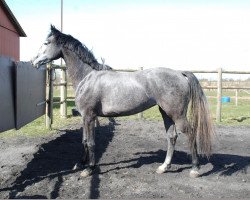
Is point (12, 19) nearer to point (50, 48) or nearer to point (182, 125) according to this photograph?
point (50, 48)

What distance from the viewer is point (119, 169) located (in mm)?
5258

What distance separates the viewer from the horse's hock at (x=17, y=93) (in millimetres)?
5258

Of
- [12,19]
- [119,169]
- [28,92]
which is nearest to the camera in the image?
[119,169]

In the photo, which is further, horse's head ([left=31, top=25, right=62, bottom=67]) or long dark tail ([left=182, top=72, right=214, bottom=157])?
horse's head ([left=31, top=25, right=62, bottom=67])

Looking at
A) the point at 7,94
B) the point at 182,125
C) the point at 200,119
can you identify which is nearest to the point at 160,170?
the point at 182,125

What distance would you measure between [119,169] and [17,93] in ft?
7.59

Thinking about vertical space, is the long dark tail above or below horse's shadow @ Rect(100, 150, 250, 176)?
above

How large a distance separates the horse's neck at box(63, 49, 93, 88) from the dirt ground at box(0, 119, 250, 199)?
142cm

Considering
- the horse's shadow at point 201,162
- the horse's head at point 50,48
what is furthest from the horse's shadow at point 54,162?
the horse's head at point 50,48

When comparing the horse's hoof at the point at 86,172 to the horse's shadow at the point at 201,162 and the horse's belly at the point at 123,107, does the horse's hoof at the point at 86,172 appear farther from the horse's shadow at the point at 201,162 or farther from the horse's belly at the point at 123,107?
the horse's belly at the point at 123,107

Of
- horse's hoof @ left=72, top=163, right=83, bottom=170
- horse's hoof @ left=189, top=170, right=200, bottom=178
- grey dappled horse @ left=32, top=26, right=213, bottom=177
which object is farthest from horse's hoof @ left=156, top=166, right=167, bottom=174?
horse's hoof @ left=72, top=163, right=83, bottom=170

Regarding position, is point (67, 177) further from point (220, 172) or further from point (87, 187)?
point (220, 172)

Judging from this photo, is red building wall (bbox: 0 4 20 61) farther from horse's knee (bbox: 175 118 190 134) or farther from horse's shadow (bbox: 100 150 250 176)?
horse's knee (bbox: 175 118 190 134)

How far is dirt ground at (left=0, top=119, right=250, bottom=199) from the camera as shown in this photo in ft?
13.8
